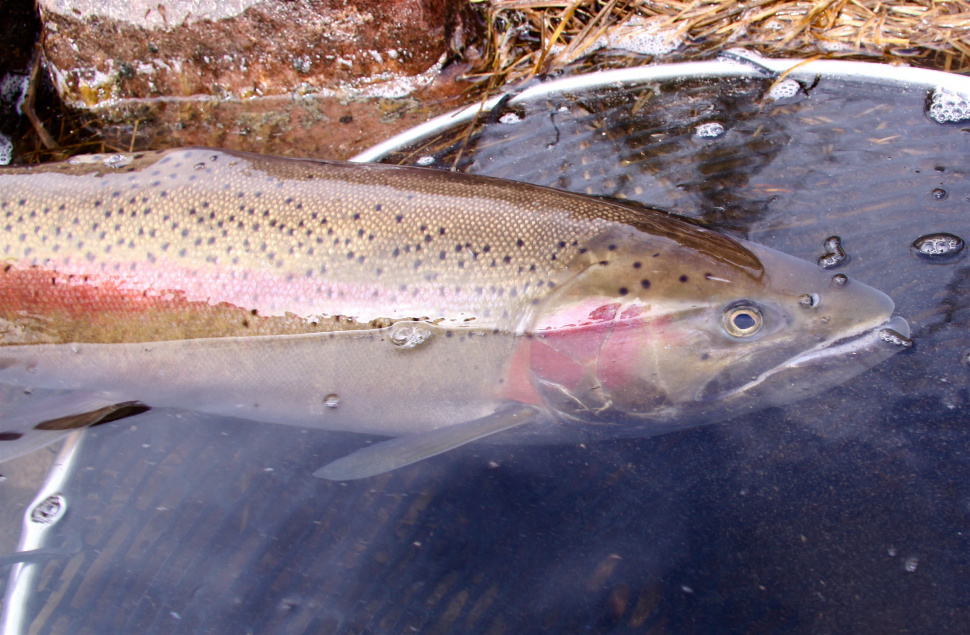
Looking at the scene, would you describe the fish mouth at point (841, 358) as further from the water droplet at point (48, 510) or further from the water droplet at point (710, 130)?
the water droplet at point (48, 510)

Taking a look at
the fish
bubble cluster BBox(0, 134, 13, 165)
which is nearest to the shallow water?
the fish

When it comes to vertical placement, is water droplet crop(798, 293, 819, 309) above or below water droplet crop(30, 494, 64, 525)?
above

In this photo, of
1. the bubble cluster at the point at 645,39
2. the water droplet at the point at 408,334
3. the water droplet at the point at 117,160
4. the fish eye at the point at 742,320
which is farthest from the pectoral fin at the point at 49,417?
the bubble cluster at the point at 645,39

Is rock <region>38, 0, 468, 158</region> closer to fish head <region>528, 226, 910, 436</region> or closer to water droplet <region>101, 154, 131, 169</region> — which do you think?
water droplet <region>101, 154, 131, 169</region>

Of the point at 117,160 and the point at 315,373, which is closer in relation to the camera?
Answer: the point at 315,373

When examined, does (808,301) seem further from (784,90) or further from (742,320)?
(784,90)

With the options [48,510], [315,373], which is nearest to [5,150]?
[48,510]
